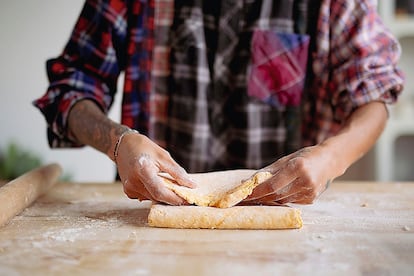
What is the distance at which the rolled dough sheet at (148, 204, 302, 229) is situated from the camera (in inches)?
36.0

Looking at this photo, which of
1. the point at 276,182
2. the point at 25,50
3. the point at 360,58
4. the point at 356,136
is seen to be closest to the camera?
the point at 276,182

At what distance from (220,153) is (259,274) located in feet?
2.31

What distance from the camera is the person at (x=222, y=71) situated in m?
1.32

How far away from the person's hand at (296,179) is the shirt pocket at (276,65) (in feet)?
1.17

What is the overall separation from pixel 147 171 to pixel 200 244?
0.18 metres

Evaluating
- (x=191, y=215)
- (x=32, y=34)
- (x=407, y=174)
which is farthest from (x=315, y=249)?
(x=32, y=34)

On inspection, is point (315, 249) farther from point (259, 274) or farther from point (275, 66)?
point (275, 66)

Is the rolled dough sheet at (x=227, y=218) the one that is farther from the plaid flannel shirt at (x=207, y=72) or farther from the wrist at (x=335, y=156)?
the plaid flannel shirt at (x=207, y=72)

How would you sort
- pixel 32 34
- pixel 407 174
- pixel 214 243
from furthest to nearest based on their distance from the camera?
pixel 32 34 < pixel 407 174 < pixel 214 243

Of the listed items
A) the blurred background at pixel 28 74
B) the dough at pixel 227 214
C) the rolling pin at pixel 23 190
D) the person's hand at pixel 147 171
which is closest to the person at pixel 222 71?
the rolling pin at pixel 23 190

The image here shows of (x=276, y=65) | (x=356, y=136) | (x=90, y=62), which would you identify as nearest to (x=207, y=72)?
(x=276, y=65)

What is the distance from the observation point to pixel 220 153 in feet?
4.62

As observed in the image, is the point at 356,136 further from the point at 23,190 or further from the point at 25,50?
the point at 25,50

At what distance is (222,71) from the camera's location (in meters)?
1.38
